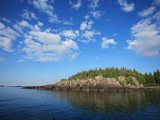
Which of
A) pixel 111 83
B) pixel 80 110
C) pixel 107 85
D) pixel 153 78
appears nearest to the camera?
pixel 80 110

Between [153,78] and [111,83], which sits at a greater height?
[153,78]

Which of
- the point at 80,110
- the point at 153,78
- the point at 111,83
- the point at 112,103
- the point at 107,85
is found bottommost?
the point at 112,103

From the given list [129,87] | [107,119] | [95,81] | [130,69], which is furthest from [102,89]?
[107,119]

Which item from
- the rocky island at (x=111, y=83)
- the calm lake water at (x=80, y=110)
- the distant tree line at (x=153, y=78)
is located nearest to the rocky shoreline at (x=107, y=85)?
the rocky island at (x=111, y=83)

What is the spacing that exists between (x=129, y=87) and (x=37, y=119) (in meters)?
112

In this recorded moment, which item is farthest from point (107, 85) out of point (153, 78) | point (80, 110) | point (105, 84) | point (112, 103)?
point (80, 110)

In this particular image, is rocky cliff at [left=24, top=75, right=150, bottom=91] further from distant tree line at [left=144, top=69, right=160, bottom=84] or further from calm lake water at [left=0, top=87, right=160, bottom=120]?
calm lake water at [left=0, top=87, right=160, bottom=120]

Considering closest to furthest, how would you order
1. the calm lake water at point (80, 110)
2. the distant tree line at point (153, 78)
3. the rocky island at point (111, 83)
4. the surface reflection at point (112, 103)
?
the calm lake water at point (80, 110)
the surface reflection at point (112, 103)
the rocky island at point (111, 83)
the distant tree line at point (153, 78)

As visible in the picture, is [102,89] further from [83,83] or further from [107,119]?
[107,119]

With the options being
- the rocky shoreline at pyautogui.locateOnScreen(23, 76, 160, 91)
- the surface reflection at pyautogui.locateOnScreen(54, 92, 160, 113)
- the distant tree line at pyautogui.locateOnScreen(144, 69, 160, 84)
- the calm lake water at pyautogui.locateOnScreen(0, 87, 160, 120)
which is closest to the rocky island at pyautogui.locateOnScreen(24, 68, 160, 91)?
the rocky shoreline at pyautogui.locateOnScreen(23, 76, 160, 91)

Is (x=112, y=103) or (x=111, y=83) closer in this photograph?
Answer: (x=112, y=103)

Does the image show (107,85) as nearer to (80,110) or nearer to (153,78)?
(153,78)

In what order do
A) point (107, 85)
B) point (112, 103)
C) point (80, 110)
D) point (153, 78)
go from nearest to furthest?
point (80, 110), point (112, 103), point (107, 85), point (153, 78)

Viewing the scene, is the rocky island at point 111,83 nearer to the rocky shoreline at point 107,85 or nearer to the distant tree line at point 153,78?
the rocky shoreline at point 107,85
